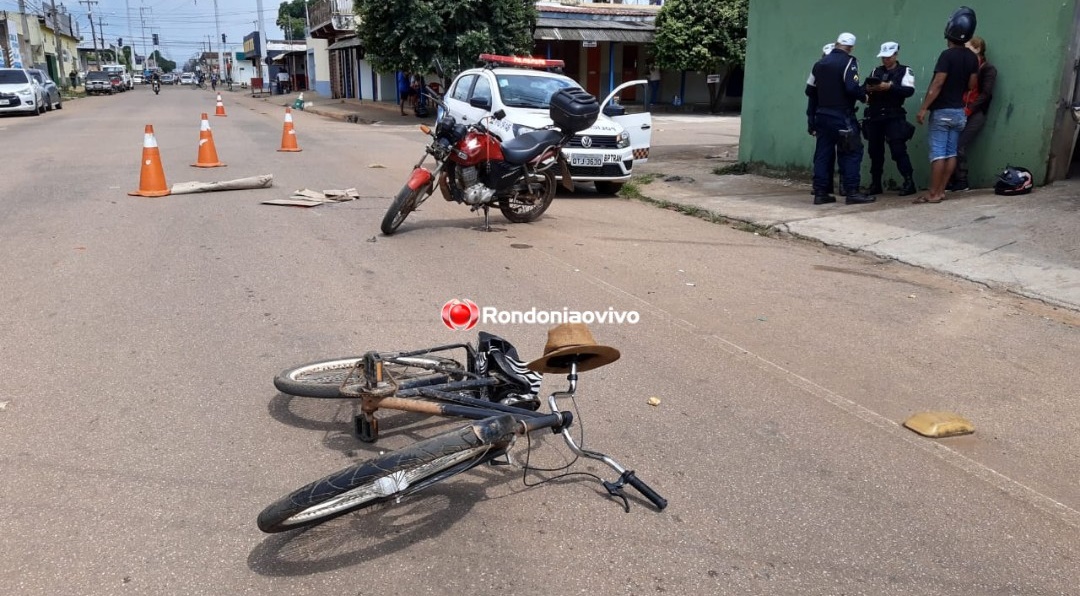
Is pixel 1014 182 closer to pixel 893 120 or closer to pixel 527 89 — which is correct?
pixel 893 120

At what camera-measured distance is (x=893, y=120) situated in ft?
32.8

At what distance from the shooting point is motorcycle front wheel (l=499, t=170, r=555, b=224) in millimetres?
9125

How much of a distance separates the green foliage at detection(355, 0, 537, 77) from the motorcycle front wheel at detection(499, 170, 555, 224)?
1653 centimetres

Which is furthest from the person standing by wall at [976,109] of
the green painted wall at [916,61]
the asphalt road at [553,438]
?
the asphalt road at [553,438]

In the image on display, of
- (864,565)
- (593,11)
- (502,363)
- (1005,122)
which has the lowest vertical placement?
(864,565)

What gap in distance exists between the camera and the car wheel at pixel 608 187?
38.9 feet

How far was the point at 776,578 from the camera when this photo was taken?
9.53 feet

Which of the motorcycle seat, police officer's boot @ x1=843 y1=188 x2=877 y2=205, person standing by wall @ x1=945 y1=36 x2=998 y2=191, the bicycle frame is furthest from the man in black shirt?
the bicycle frame

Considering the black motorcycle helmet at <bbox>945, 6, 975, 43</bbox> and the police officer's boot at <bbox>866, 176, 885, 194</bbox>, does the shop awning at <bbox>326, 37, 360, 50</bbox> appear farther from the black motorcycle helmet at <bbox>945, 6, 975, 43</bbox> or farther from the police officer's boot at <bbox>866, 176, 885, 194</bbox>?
the black motorcycle helmet at <bbox>945, 6, 975, 43</bbox>

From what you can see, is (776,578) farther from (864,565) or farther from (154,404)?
(154,404)

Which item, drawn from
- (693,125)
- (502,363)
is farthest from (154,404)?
(693,125)

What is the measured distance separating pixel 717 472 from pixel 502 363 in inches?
42.4

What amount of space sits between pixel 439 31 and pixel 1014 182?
1960cm

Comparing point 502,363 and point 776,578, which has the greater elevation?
point 502,363
